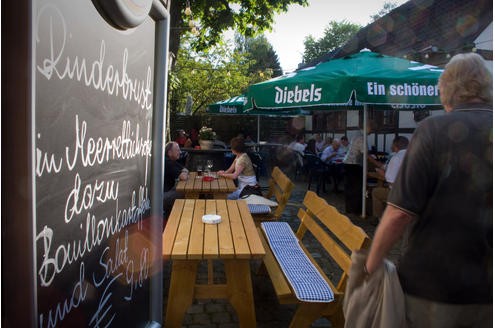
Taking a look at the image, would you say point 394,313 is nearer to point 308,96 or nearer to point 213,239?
point 213,239

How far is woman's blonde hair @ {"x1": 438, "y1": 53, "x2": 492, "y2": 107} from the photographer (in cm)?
157

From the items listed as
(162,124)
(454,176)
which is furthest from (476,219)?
(162,124)

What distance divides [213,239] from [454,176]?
164cm

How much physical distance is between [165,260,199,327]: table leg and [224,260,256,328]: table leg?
0.25m

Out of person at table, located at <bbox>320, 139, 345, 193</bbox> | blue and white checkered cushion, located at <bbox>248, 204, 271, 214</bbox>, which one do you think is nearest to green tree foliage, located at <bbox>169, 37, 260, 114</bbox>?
person at table, located at <bbox>320, 139, 345, 193</bbox>

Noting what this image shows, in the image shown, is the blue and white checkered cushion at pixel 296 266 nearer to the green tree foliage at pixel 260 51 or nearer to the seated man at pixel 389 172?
the seated man at pixel 389 172

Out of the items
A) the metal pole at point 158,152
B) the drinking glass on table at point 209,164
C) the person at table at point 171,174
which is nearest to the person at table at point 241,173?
the person at table at point 171,174

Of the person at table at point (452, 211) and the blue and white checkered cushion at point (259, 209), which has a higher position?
the person at table at point (452, 211)

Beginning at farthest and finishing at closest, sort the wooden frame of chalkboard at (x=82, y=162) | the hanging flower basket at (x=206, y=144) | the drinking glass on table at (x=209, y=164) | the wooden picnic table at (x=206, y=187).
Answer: the hanging flower basket at (x=206, y=144) < the drinking glass on table at (x=209, y=164) < the wooden picnic table at (x=206, y=187) < the wooden frame of chalkboard at (x=82, y=162)

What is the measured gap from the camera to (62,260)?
1.13 metres

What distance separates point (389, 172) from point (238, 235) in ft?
10.7

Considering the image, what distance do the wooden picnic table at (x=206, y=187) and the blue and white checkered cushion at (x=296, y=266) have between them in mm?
1099

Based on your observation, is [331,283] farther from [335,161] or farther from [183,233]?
[335,161]

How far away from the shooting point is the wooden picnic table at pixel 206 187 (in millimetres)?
4945
